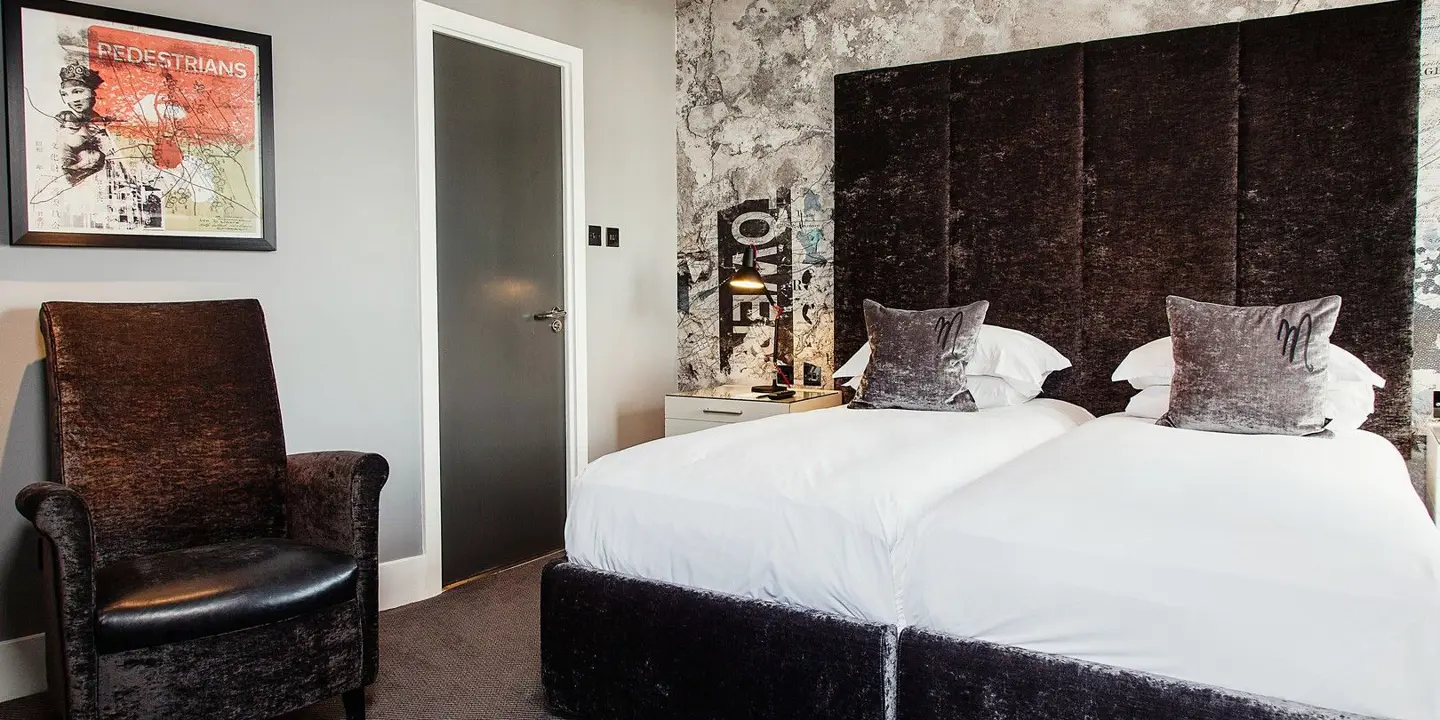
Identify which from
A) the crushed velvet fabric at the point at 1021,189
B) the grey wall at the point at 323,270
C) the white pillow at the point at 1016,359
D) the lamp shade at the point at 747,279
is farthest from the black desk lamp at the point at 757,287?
the grey wall at the point at 323,270

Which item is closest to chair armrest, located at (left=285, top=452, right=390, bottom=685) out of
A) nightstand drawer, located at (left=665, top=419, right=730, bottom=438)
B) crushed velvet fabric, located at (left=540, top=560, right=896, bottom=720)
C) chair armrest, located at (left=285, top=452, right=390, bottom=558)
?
chair armrest, located at (left=285, top=452, right=390, bottom=558)

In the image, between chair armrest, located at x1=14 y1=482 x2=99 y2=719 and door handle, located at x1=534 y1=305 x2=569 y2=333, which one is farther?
door handle, located at x1=534 y1=305 x2=569 y2=333

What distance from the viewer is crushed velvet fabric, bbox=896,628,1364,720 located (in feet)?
5.13

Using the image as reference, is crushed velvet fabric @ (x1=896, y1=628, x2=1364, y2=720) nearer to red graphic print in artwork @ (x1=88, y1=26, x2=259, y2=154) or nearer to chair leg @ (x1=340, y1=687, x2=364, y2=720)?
chair leg @ (x1=340, y1=687, x2=364, y2=720)

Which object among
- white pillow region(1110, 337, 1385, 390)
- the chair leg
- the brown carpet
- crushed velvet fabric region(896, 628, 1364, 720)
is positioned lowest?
the brown carpet

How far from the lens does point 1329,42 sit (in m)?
3.05

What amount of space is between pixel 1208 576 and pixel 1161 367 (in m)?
1.71

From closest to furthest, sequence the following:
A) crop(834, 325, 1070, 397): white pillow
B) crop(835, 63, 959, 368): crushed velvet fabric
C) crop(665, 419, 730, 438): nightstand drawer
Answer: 1. crop(834, 325, 1070, 397): white pillow
2. crop(835, 63, 959, 368): crushed velvet fabric
3. crop(665, 419, 730, 438): nightstand drawer

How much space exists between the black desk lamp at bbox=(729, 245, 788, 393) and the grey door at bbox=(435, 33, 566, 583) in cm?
74

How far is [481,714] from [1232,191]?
2822mm

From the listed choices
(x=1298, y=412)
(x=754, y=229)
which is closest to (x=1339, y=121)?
(x=1298, y=412)

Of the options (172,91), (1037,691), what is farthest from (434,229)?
(1037,691)

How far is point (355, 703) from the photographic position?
7.66 feet

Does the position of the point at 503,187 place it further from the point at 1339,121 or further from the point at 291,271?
the point at 1339,121
